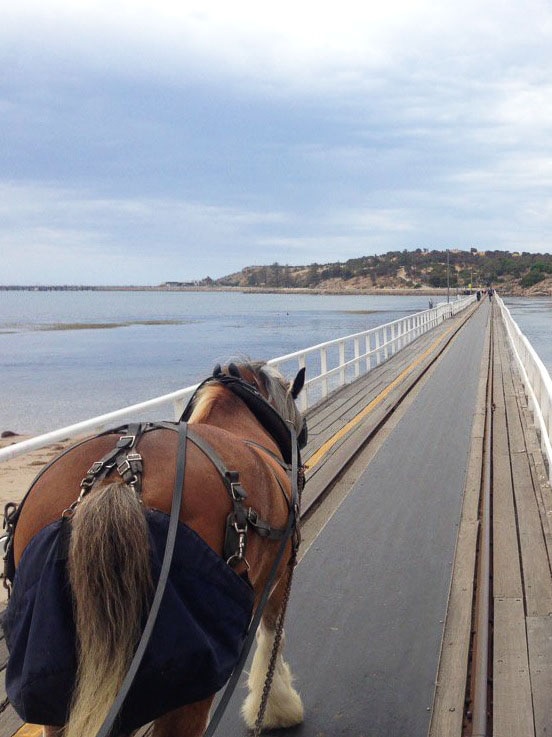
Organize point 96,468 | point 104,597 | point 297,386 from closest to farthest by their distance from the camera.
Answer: point 104,597, point 96,468, point 297,386

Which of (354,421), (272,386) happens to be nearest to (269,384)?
(272,386)

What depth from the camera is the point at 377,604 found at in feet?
14.4

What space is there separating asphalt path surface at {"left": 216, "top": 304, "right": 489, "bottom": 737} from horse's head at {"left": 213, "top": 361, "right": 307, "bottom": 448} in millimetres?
1167

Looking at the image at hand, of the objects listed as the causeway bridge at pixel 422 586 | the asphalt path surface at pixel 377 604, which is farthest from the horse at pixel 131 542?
the causeway bridge at pixel 422 586

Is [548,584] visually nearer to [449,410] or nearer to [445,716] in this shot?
[445,716]

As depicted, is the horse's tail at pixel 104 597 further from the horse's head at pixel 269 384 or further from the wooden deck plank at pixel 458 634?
the wooden deck plank at pixel 458 634

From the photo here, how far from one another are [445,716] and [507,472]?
455cm

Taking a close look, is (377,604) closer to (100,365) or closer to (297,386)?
(297,386)

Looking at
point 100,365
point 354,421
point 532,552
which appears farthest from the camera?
point 100,365

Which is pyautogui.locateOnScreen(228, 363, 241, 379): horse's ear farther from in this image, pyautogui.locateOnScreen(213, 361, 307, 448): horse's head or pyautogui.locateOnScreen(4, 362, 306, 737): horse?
pyautogui.locateOnScreen(4, 362, 306, 737): horse

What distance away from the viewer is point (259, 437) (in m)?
3.03

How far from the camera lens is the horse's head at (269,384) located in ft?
11.0

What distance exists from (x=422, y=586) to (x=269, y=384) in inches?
78.6

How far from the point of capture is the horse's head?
132 inches
